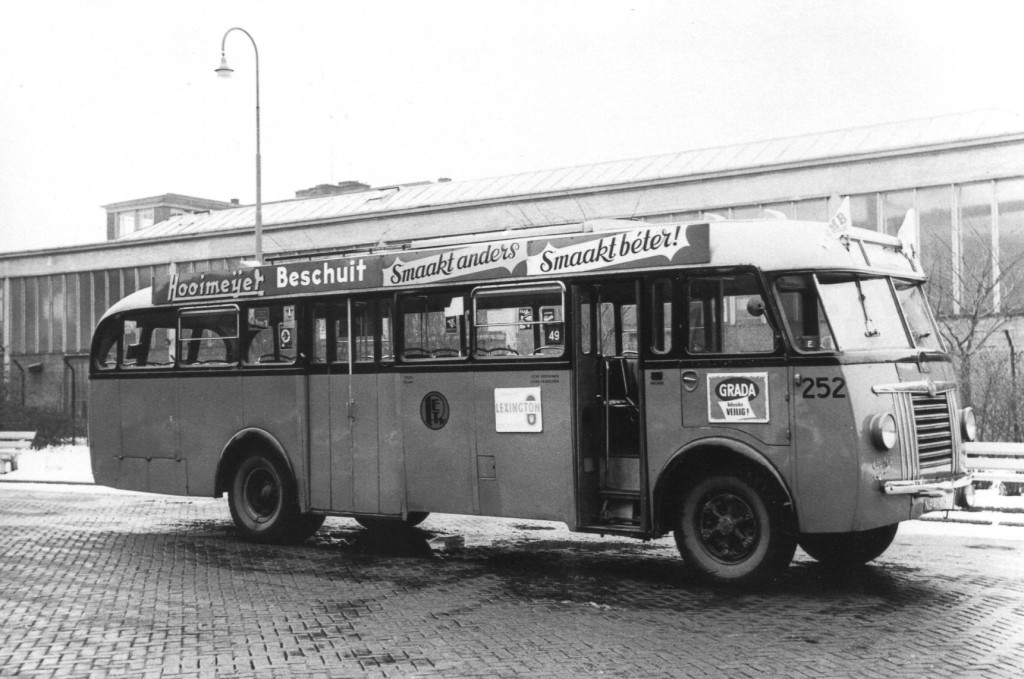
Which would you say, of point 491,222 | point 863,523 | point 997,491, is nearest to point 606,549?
point 863,523

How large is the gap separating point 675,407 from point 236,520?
5827 mm

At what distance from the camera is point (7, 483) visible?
2284 cm

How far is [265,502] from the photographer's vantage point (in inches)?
522

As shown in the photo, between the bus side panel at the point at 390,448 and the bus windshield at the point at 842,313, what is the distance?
4243 mm

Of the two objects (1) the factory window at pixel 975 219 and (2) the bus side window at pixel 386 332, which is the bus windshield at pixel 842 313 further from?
(1) the factory window at pixel 975 219

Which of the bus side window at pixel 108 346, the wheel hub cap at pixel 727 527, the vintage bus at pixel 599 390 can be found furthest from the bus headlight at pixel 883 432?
the bus side window at pixel 108 346

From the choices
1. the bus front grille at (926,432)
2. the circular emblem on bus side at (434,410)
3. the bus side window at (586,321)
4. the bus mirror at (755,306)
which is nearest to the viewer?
the bus front grille at (926,432)

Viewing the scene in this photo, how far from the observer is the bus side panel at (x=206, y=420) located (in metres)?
13.4

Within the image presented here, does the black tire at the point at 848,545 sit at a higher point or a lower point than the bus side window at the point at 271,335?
lower

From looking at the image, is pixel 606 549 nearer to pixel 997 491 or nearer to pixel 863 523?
pixel 863 523

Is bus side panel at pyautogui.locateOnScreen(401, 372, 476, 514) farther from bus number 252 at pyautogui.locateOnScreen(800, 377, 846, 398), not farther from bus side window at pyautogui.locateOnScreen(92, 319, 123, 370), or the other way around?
bus side window at pyautogui.locateOnScreen(92, 319, 123, 370)

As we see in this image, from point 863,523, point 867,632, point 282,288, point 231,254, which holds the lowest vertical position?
point 867,632

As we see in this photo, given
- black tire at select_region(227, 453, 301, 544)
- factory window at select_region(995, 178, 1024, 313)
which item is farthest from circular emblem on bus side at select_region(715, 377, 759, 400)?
factory window at select_region(995, 178, 1024, 313)

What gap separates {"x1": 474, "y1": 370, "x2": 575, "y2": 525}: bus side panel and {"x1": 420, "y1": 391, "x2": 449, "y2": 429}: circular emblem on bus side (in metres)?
0.44
